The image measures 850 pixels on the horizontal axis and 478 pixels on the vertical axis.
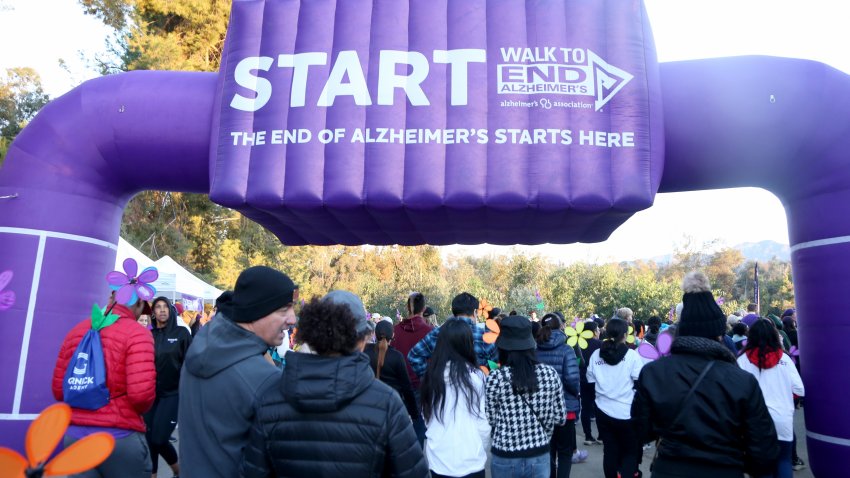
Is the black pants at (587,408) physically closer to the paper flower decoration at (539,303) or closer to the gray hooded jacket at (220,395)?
the paper flower decoration at (539,303)

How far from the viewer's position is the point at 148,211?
19.5 metres

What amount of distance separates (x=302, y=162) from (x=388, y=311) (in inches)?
950

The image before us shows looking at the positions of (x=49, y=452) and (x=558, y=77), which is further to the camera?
(x=558, y=77)

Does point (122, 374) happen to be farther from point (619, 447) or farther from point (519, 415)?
point (619, 447)

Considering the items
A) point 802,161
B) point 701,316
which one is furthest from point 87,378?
point 802,161

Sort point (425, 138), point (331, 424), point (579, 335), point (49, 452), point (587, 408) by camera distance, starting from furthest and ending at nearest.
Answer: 1. point (587, 408)
2. point (579, 335)
3. point (425, 138)
4. point (331, 424)
5. point (49, 452)

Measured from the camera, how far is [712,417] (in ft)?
8.64

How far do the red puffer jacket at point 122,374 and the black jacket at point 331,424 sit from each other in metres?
1.59

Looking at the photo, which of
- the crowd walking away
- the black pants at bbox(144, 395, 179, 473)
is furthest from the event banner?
the black pants at bbox(144, 395, 179, 473)

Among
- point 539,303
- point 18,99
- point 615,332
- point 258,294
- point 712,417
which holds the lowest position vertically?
point 712,417

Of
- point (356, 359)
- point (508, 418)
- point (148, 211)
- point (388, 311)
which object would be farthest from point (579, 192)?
point (388, 311)

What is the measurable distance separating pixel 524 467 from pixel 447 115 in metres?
3.17

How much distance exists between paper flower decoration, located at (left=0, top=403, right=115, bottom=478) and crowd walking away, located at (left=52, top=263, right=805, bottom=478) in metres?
0.56

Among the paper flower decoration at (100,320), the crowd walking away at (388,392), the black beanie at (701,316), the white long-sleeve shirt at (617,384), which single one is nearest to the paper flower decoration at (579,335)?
the crowd walking away at (388,392)
